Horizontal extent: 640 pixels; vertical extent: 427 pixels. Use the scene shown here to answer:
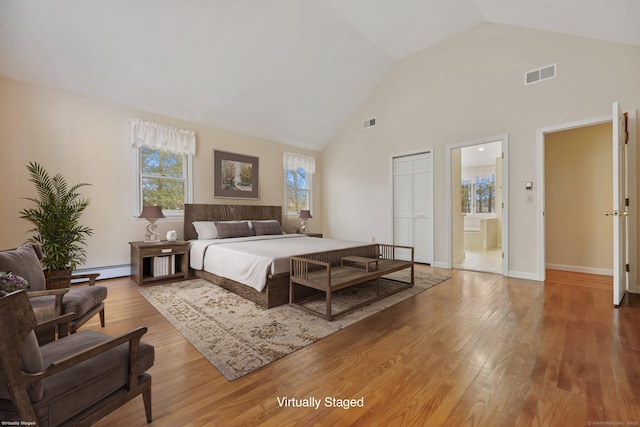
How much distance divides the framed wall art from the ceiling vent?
4742 mm

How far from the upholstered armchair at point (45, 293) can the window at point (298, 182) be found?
4351 millimetres

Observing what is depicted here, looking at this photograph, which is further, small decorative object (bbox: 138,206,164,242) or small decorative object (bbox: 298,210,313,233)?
small decorative object (bbox: 298,210,313,233)

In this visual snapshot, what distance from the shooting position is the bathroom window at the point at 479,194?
809 centimetres

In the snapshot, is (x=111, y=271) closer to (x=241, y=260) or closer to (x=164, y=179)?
(x=164, y=179)

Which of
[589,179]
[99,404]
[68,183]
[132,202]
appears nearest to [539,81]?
[589,179]

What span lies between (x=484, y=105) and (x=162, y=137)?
522cm

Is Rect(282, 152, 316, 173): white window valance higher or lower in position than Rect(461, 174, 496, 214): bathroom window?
higher

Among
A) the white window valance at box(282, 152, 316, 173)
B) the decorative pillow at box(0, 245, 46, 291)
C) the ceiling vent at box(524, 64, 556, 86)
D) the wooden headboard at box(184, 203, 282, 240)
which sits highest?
the ceiling vent at box(524, 64, 556, 86)

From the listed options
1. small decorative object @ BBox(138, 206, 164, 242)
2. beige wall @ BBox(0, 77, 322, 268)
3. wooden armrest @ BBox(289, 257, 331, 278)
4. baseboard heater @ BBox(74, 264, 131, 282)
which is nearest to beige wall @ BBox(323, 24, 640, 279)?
wooden armrest @ BBox(289, 257, 331, 278)

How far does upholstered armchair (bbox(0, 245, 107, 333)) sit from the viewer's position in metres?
1.76

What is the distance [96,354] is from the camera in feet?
3.39

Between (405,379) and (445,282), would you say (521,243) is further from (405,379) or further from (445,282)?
(405,379)

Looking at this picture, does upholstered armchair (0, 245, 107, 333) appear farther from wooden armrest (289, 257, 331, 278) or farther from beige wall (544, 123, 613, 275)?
beige wall (544, 123, 613, 275)

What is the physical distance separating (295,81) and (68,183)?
379 centimetres
